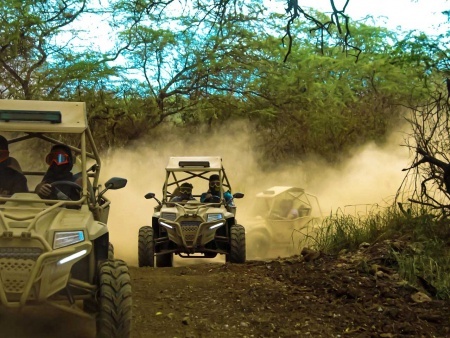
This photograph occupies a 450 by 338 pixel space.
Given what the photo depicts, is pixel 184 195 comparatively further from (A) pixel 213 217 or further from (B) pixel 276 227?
(B) pixel 276 227

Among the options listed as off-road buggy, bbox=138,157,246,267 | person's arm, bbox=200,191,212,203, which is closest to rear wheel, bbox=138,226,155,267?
off-road buggy, bbox=138,157,246,267

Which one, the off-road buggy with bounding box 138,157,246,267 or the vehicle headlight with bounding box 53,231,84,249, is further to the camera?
the off-road buggy with bounding box 138,157,246,267

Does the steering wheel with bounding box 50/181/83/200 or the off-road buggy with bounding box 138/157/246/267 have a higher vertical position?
the steering wheel with bounding box 50/181/83/200

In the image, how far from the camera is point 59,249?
4520 millimetres

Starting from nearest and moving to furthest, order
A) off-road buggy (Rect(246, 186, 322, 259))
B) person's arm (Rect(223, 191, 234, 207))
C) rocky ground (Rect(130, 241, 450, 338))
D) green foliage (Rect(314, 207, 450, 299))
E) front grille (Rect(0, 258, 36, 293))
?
1. front grille (Rect(0, 258, 36, 293))
2. rocky ground (Rect(130, 241, 450, 338))
3. green foliage (Rect(314, 207, 450, 299))
4. person's arm (Rect(223, 191, 234, 207))
5. off-road buggy (Rect(246, 186, 322, 259))

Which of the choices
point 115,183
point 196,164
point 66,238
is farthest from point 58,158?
point 196,164

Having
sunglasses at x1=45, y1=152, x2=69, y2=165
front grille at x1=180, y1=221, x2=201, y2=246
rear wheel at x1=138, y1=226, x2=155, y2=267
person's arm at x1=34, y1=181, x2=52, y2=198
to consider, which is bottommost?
rear wheel at x1=138, y1=226, x2=155, y2=267

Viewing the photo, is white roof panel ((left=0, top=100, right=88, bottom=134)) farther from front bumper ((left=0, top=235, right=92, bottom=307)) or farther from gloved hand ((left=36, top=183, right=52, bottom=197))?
front bumper ((left=0, top=235, right=92, bottom=307))

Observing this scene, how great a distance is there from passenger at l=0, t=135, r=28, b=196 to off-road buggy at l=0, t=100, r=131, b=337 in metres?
0.05

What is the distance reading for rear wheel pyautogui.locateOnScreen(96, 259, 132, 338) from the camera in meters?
4.68

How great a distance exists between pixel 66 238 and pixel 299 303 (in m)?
2.93

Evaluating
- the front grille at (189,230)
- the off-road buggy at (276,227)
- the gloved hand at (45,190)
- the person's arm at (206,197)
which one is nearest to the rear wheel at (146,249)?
the front grille at (189,230)

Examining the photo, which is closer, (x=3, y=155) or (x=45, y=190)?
(x=45, y=190)

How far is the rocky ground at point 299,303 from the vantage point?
576 centimetres
